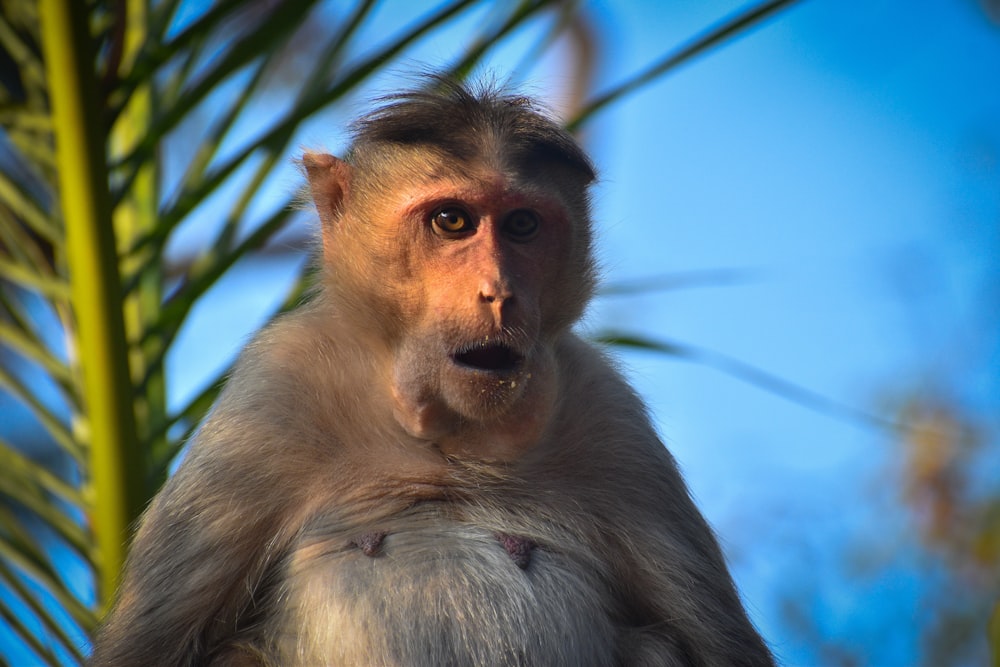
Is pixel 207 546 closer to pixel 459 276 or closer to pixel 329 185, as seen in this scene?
pixel 459 276

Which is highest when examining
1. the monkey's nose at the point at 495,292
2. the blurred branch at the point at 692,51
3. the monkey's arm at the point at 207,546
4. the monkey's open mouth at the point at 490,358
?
the blurred branch at the point at 692,51

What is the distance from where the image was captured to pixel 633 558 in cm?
313

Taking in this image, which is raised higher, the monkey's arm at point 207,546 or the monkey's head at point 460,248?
the monkey's head at point 460,248

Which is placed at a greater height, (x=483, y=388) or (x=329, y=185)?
(x=329, y=185)

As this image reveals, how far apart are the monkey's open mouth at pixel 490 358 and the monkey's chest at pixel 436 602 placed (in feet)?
1.49

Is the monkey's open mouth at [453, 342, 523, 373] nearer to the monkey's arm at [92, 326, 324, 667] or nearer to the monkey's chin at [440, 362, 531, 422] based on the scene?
the monkey's chin at [440, 362, 531, 422]

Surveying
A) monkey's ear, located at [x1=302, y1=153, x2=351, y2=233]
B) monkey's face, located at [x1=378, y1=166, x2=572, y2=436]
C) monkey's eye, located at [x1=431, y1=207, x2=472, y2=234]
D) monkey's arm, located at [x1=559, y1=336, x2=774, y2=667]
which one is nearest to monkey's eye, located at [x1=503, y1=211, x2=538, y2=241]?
monkey's face, located at [x1=378, y1=166, x2=572, y2=436]

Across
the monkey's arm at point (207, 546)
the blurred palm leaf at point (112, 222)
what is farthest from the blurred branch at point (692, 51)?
the monkey's arm at point (207, 546)

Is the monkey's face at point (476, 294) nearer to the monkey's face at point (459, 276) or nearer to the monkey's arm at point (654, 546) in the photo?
the monkey's face at point (459, 276)

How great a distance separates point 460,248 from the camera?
303 centimetres

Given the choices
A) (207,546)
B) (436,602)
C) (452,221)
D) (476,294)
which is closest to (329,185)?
(452,221)

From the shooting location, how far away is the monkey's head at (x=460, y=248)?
2.91 metres

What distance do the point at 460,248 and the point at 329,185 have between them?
28.0 inches

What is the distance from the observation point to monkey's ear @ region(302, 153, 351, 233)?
3508mm
